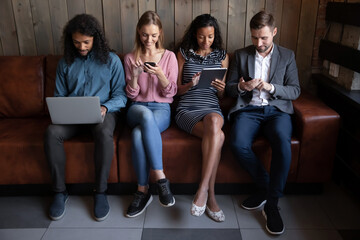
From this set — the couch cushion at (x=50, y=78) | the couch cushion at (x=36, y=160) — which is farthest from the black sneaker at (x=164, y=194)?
the couch cushion at (x=50, y=78)

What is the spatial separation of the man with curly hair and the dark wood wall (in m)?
0.42

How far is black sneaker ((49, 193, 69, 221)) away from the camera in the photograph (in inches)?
75.0

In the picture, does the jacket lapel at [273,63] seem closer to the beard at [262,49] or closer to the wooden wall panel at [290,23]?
the beard at [262,49]

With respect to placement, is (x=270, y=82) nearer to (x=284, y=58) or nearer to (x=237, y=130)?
(x=284, y=58)

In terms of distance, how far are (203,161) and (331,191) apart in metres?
0.93

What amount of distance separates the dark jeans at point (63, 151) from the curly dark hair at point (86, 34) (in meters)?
0.45

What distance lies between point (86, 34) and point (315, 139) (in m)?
1.48

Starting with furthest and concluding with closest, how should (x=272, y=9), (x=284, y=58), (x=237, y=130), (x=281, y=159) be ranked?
1. (x=272, y=9)
2. (x=284, y=58)
3. (x=237, y=130)
4. (x=281, y=159)

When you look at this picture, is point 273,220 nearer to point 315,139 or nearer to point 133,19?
point 315,139

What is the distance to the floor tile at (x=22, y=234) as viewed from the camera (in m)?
1.76

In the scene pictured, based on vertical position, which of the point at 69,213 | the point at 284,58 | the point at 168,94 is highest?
the point at 284,58

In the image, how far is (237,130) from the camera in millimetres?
1936

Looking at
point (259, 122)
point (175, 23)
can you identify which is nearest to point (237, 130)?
point (259, 122)

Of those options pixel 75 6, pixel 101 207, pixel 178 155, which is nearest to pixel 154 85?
pixel 178 155
